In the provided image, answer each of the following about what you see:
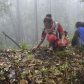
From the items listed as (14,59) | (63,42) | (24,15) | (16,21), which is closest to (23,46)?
(63,42)

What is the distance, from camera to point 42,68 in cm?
635

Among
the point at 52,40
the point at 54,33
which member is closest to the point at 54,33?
the point at 54,33

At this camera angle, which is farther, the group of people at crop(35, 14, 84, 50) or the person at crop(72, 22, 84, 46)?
the person at crop(72, 22, 84, 46)

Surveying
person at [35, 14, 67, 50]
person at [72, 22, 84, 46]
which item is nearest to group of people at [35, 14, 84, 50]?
person at [35, 14, 67, 50]

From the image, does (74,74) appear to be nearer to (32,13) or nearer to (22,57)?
(22,57)

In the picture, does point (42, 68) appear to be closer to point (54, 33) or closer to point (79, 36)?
point (54, 33)

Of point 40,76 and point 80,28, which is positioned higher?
point 80,28

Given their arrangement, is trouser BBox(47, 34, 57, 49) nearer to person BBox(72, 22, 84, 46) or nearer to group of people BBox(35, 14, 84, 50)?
group of people BBox(35, 14, 84, 50)

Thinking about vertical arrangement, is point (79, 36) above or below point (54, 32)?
below

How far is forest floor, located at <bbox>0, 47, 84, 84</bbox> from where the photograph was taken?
6.03m

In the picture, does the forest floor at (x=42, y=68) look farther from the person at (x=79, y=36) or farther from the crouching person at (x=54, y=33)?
the person at (x=79, y=36)

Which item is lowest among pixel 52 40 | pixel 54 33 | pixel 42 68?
pixel 42 68

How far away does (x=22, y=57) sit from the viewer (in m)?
7.47

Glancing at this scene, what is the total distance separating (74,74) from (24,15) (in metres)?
55.4
